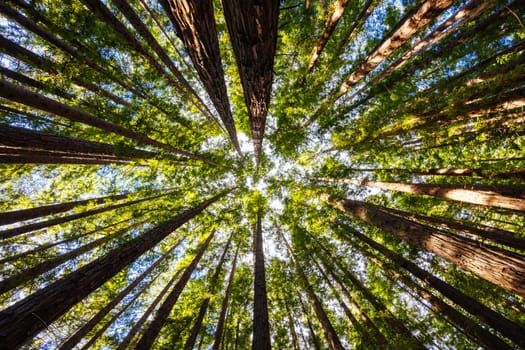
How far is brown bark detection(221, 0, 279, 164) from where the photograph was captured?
7.23 ft

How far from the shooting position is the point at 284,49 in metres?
7.91

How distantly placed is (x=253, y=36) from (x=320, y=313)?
9977 millimetres

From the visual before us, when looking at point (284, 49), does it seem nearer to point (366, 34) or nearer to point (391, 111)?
point (366, 34)

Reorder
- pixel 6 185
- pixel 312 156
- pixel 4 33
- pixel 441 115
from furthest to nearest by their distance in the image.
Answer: pixel 312 156, pixel 6 185, pixel 4 33, pixel 441 115

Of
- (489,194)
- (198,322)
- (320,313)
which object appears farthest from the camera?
(320,313)

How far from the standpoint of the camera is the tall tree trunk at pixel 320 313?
281 inches

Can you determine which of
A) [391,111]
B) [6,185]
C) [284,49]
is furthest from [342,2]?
[6,185]

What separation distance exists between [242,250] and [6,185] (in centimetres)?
1238

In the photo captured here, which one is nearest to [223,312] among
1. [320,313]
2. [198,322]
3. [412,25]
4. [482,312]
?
[198,322]

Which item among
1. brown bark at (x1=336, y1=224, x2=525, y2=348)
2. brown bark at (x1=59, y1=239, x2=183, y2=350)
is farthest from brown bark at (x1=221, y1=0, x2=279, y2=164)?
brown bark at (x1=59, y1=239, x2=183, y2=350)

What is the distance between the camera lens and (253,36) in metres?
2.55

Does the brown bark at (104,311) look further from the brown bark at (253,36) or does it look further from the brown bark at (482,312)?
the brown bark at (482,312)

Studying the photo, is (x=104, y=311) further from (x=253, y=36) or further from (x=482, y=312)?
(x=482, y=312)

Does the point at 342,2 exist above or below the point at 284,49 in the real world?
below
